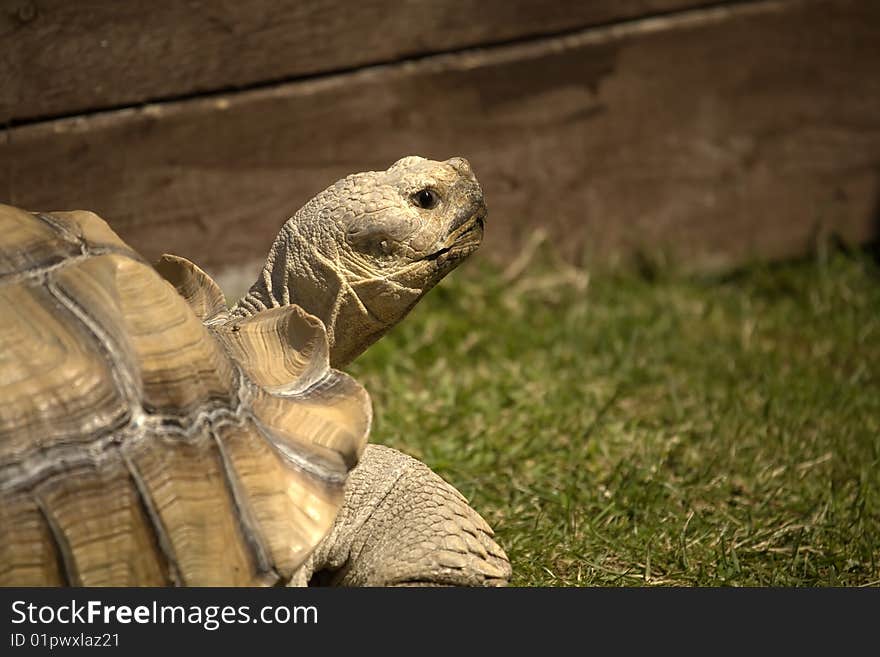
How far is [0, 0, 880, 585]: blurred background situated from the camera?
274cm

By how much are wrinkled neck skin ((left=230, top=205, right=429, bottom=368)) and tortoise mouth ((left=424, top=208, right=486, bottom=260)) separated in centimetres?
9

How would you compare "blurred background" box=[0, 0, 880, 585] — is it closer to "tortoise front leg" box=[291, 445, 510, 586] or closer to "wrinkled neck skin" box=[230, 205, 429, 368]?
"tortoise front leg" box=[291, 445, 510, 586]

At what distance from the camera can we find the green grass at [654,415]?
2.52 metres

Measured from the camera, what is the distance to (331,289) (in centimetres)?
226

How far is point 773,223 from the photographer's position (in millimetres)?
4238

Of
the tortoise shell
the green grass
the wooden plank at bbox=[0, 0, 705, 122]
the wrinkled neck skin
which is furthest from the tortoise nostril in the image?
the wooden plank at bbox=[0, 0, 705, 122]

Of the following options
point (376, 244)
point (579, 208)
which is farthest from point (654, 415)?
point (376, 244)

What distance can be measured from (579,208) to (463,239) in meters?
1.75

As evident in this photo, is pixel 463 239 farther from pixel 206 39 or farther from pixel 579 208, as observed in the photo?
pixel 579 208

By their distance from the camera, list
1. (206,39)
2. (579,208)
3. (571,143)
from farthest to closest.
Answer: (579,208) → (571,143) → (206,39)

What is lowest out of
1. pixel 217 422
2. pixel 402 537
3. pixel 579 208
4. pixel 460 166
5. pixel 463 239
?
pixel 579 208

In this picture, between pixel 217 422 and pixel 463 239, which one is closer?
pixel 217 422

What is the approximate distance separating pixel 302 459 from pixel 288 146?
5.09 feet

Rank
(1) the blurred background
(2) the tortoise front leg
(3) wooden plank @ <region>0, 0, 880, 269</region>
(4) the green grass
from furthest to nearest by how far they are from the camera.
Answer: (3) wooden plank @ <region>0, 0, 880, 269</region> < (1) the blurred background < (4) the green grass < (2) the tortoise front leg
